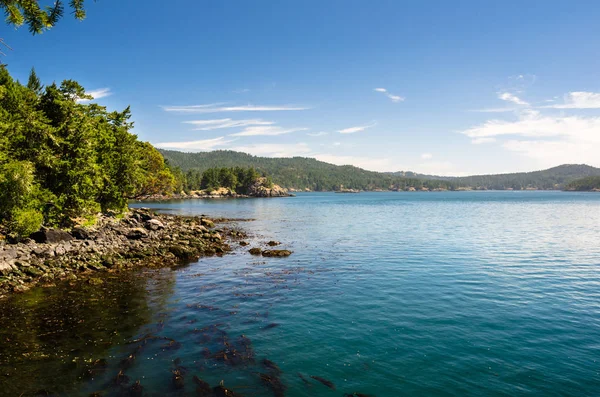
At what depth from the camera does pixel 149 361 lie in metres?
15.9

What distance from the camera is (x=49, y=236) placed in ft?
115

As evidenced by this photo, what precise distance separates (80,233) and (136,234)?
7.45m

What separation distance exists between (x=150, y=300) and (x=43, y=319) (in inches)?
251

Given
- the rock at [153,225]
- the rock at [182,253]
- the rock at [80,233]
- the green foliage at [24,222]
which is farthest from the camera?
the rock at [153,225]

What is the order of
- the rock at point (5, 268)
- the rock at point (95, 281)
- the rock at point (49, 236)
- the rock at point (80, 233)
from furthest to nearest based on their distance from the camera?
the rock at point (80, 233) < the rock at point (49, 236) < the rock at point (95, 281) < the rock at point (5, 268)

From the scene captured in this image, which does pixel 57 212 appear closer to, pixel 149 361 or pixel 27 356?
pixel 27 356

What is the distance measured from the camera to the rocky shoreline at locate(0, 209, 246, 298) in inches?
1139

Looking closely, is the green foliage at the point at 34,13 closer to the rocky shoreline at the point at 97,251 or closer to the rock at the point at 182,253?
the rocky shoreline at the point at 97,251

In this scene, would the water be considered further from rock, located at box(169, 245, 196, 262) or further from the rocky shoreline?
rock, located at box(169, 245, 196, 262)

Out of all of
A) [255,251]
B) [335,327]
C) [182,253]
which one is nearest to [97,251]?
[182,253]

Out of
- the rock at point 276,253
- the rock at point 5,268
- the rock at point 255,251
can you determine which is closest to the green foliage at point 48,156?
the rock at point 5,268

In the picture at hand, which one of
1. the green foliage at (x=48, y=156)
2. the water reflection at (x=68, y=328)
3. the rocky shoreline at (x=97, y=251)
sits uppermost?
the green foliage at (x=48, y=156)

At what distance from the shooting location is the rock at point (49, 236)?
3441cm

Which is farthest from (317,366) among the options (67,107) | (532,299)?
(67,107)
